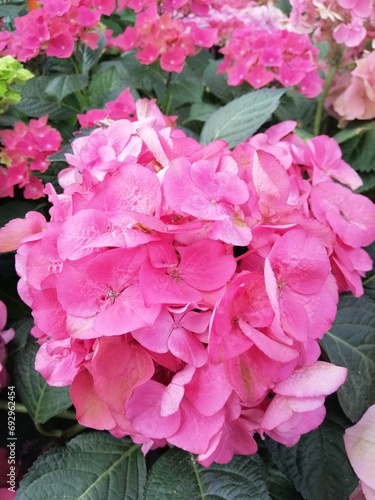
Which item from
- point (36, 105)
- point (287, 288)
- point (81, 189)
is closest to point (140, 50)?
point (36, 105)

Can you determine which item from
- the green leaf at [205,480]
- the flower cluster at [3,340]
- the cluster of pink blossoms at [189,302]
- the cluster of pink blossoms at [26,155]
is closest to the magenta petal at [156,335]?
the cluster of pink blossoms at [189,302]

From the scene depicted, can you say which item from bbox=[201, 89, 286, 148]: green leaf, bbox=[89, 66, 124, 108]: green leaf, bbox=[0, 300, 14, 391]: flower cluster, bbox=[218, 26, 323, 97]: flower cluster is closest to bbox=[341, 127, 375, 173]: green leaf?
bbox=[218, 26, 323, 97]: flower cluster

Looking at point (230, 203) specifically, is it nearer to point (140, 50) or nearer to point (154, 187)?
point (154, 187)

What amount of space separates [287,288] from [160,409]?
0.16 meters

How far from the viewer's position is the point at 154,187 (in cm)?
45

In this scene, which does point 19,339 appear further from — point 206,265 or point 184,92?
point 184,92

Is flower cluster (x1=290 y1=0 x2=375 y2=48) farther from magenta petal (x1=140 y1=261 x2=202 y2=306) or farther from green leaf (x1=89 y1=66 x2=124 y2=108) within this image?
magenta petal (x1=140 y1=261 x2=202 y2=306)

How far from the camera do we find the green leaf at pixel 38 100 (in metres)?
0.97

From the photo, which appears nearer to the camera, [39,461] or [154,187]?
[154,187]

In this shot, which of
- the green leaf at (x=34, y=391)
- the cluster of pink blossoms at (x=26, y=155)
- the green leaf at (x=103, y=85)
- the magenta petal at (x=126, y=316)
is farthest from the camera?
the green leaf at (x=103, y=85)

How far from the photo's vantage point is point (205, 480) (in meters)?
0.60

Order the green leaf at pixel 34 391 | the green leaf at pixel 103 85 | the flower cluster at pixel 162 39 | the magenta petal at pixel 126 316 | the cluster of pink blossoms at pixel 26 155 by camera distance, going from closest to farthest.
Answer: the magenta petal at pixel 126 316 < the green leaf at pixel 34 391 < the cluster of pink blossoms at pixel 26 155 < the flower cluster at pixel 162 39 < the green leaf at pixel 103 85

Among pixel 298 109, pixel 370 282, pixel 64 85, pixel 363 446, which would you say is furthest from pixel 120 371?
pixel 298 109

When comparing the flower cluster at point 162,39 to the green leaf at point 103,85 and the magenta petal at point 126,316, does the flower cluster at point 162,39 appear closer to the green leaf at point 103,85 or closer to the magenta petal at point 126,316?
the green leaf at point 103,85
